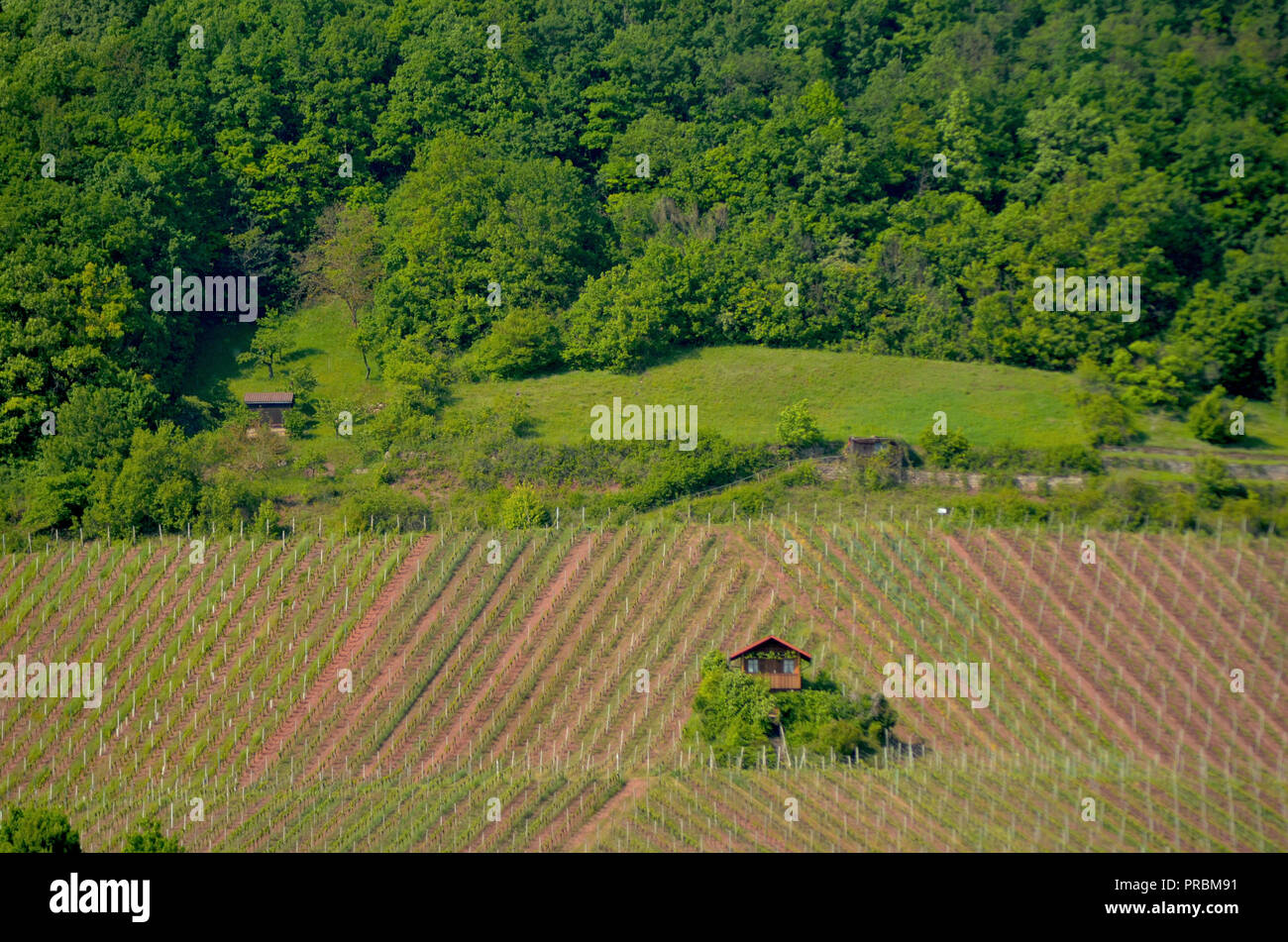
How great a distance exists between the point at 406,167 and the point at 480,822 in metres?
41.5

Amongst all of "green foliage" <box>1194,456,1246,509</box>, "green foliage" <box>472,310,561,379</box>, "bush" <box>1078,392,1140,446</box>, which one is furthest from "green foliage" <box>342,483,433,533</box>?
"green foliage" <box>1194,456,1246,509</box>

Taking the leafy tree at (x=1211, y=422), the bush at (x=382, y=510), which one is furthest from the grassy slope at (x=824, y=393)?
the bush at (x=382, y=510)

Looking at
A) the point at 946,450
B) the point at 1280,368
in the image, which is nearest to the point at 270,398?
the point at 946,450

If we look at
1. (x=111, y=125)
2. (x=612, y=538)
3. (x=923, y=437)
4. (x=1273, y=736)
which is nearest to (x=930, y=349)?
(x=923, y=437)

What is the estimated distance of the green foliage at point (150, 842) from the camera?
155 feet

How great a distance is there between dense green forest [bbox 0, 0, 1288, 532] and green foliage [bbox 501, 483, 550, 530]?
667cm

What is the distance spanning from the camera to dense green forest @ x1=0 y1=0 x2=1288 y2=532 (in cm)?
7475

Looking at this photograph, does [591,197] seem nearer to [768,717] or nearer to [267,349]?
[267,349]

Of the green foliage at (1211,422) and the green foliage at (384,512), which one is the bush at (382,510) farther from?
the green foliage at (1211,422)

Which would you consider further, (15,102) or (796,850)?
(15,102)

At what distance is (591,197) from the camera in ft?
281

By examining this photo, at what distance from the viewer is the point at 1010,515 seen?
65938mm

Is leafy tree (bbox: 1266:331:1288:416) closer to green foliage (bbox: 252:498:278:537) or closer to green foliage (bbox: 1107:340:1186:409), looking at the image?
green foliage (bbox: 1107:340:1186:409)

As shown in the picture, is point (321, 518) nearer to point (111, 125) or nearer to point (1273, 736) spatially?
point (111, 125)
